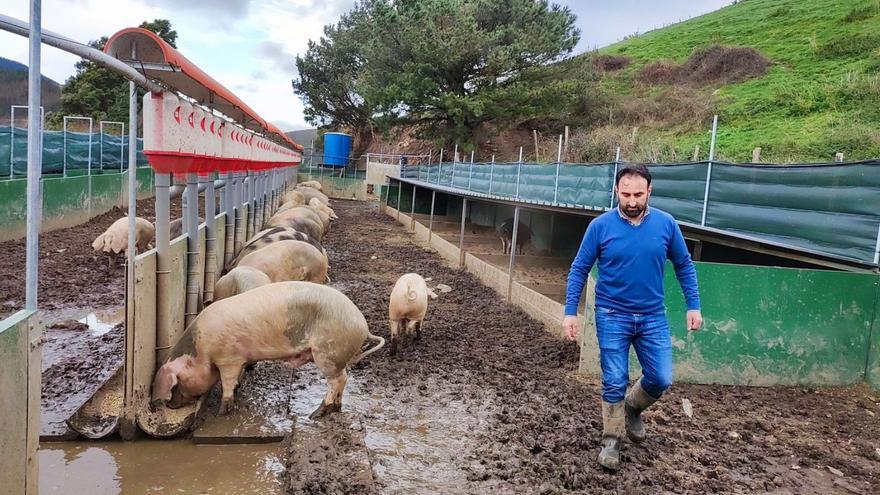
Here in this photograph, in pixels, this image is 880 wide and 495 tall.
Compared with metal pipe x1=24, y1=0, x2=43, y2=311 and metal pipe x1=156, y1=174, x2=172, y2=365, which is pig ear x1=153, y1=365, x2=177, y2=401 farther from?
metal pipe x1=24, y1=0, x2=43, y2=311

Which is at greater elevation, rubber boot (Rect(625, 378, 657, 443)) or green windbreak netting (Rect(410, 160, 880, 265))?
green windbreak netting (Rect(410, 160, 880, 265))

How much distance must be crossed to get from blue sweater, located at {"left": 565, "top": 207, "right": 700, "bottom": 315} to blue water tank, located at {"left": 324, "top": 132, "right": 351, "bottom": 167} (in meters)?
36.6

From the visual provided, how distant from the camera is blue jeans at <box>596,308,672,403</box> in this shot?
371 centimetres

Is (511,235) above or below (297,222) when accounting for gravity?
below

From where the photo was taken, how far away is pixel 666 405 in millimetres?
4875

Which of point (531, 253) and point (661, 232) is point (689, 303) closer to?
point (661, 232)

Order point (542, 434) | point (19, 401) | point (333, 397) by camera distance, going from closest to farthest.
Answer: point (19, 401)
point (542, 434)
point (333, 397)

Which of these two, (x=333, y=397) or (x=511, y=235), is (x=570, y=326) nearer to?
(x=333, y=397)

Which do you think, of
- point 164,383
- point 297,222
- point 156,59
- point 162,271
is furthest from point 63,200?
point 156,59

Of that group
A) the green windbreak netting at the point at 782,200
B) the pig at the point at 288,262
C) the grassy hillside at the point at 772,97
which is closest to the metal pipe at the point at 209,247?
the pig at the point at 288,262

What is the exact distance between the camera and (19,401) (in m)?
2.52

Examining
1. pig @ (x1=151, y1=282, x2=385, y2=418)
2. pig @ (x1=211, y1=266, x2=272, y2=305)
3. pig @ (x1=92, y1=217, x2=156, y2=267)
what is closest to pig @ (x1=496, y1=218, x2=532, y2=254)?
pig @ (x1=92, y1=217, x2=156, y2=267)

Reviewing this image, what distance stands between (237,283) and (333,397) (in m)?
1.60

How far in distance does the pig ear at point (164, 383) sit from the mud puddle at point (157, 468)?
308 millimetres
